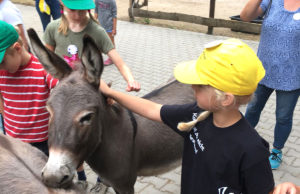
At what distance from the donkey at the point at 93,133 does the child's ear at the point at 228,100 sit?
0.88 meters

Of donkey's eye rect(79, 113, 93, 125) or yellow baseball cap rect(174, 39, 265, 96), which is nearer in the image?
yellow baseball cap rect(174, 39, 265, 96)

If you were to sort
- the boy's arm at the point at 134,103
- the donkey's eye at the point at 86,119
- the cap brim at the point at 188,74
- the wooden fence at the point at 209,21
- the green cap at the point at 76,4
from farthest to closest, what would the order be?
the wooden fence at the point at 209,21
the green cap at the point at 76,4
the boy's arm at the point at 134,103
the donkey's eye at the point at 86,119
the cap brim at the point at 188,74

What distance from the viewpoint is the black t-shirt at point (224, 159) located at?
158 cm

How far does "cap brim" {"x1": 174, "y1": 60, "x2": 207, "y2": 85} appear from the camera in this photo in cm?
164

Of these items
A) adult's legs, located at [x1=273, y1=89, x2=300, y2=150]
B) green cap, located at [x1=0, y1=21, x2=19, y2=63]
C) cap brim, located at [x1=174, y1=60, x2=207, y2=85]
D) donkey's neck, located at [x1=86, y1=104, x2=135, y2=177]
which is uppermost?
green cap, located at [x1=0, y1=21, x2=19, y2=63]

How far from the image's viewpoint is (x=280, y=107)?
3.36m

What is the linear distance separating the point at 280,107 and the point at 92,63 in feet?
7.78

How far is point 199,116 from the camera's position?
1.81 meters

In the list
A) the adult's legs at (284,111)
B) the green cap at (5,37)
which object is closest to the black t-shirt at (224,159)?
the green cap at (5,37)

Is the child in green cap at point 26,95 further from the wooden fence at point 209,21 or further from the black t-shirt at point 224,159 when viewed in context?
the wooden fence at point 209,21

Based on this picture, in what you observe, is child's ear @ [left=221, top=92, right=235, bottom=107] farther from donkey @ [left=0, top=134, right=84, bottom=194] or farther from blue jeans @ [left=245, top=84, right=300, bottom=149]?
blue jeans @ [left=245, top=84, right=300, bottom=149]

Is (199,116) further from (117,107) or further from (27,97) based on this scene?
(27,97)

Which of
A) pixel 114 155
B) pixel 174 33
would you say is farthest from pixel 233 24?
pixel 114 155

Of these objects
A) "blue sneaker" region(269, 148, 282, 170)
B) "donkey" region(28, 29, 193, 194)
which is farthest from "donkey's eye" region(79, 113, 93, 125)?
"blue sneaker" region(269, 148, 282, 170)
